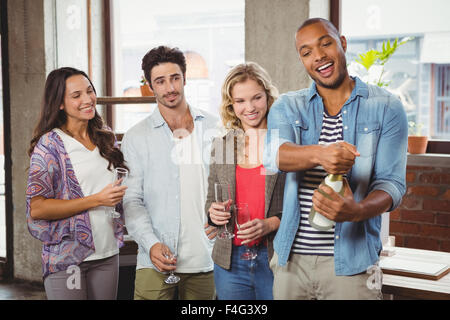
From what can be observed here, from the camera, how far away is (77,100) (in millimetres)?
1880

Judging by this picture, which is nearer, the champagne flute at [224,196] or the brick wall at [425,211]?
the champagne flute at [224,196]

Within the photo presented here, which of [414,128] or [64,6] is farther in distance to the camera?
[64,6]

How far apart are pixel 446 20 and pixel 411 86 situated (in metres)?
0.42

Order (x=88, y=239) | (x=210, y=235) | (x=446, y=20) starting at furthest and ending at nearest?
(x=446, y=20), (x=88, y=239), (x=210, y=235)

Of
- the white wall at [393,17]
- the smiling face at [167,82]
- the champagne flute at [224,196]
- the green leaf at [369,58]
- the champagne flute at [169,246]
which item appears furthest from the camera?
the white wall at [393,17]

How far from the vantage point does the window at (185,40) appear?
132 inches

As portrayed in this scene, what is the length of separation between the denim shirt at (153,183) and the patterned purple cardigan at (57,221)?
18 cm

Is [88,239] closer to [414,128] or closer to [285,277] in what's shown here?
[285,277]

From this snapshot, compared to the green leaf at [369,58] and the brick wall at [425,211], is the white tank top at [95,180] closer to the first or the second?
the green leaf at [369,58]

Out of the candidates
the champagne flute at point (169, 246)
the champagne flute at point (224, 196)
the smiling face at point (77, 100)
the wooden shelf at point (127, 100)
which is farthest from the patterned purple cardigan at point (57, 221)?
the wooden shelf at point (127, 100)

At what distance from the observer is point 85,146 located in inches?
A: 74.2

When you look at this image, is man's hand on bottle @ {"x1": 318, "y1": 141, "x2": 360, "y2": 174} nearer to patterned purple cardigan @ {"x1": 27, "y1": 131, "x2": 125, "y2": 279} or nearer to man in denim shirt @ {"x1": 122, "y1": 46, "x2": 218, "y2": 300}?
man in denim shirt @ {"x1": 122, "y1": 46, "x2": 218, "y2": 300}
